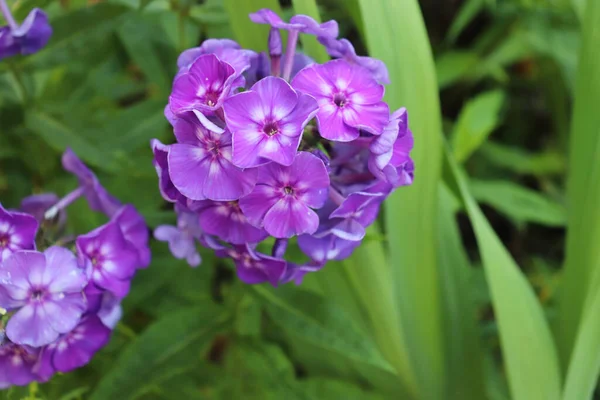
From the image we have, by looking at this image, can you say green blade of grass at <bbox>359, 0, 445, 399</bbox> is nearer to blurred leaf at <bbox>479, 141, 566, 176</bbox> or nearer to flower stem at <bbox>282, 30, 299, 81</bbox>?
flower stem at <bbox>282, 30, 299, 81</bbox>

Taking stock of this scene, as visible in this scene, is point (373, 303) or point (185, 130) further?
point (373, 303)

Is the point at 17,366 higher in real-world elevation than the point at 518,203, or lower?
higher

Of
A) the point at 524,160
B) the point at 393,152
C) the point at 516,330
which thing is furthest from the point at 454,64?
the point at 393,152

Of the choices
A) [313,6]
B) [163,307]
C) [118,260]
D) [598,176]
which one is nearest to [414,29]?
[313,6]

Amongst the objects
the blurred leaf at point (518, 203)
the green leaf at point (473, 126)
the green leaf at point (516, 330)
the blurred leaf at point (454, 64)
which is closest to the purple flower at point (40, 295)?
the green leaf at point (516, 330)

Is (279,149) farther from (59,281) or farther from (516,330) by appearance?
(516,330)

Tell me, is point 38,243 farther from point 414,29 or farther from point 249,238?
point 414,29

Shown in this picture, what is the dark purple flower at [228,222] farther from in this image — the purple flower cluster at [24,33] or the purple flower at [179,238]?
the purple flower cluster at [24,33]
